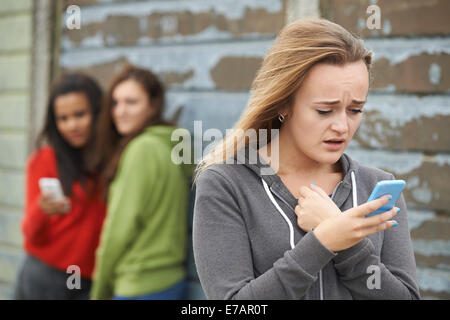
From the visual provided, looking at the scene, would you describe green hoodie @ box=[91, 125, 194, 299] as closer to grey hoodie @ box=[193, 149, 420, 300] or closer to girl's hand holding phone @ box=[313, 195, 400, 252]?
grey hoodie @ box=[193, 149, 420, 300]

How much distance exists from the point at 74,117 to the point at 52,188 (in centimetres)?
59

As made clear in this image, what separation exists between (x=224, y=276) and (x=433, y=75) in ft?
6.00

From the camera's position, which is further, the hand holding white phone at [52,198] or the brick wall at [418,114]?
the hand holding white phone at [52,198]

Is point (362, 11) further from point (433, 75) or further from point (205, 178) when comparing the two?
point (205, 178)

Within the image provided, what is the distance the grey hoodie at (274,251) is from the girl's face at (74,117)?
2.25 meters

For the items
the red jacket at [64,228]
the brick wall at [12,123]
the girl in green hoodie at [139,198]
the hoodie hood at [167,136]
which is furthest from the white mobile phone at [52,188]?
the brick wall at [12,123]

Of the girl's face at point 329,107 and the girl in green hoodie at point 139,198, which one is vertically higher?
the girl's face at point 329,107

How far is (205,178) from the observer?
146 cm

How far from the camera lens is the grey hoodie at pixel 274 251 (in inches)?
51.3

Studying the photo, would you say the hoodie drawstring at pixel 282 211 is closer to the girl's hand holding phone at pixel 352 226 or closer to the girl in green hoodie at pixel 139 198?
the girl's hand holding phone at pixel 352 226

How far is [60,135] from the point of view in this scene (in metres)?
3.55

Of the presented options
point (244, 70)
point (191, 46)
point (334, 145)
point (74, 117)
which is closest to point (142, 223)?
point (74, 117)

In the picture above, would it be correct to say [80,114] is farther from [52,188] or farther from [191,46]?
[191,46]

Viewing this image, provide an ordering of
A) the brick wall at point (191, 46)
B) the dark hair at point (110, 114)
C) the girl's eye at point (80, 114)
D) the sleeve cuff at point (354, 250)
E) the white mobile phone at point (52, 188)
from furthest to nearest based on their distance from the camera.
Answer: the girl's eye at point (80, 114)
the dark hair at point (110, 114)
the brick wall at point (191, 46)
the white mobile phone at point (52, 188)
the sleeve cuff at point (354, 250)
